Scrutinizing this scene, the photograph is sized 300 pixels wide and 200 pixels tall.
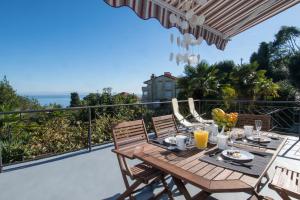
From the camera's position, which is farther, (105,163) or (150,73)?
(150,73)

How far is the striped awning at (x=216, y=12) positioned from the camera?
2.62 metres

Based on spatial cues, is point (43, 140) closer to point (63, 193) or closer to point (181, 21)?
point (63, 193)

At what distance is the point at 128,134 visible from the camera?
253 centimetres

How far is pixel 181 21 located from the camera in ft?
9.91

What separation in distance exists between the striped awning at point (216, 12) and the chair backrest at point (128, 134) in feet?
4.35

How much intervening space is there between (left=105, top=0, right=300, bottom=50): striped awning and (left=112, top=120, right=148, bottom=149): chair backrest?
1.33 metres

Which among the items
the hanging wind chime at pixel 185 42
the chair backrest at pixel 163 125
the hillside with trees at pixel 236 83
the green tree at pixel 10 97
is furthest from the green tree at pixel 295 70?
the green tree at pixel 10 97

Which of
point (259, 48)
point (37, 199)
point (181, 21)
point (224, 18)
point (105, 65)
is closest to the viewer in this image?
point (37, 199)

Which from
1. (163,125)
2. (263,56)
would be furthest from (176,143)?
(263,56)

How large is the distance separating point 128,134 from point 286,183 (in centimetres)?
164

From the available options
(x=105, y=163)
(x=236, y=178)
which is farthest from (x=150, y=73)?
(x=236, y=178)

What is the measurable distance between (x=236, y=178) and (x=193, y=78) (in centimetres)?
995

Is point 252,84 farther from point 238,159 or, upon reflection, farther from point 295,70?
point 238,159

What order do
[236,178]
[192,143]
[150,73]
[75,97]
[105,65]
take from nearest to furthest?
[236,178] < [192,143] < [75,97] < [150,73] < [105,65]
